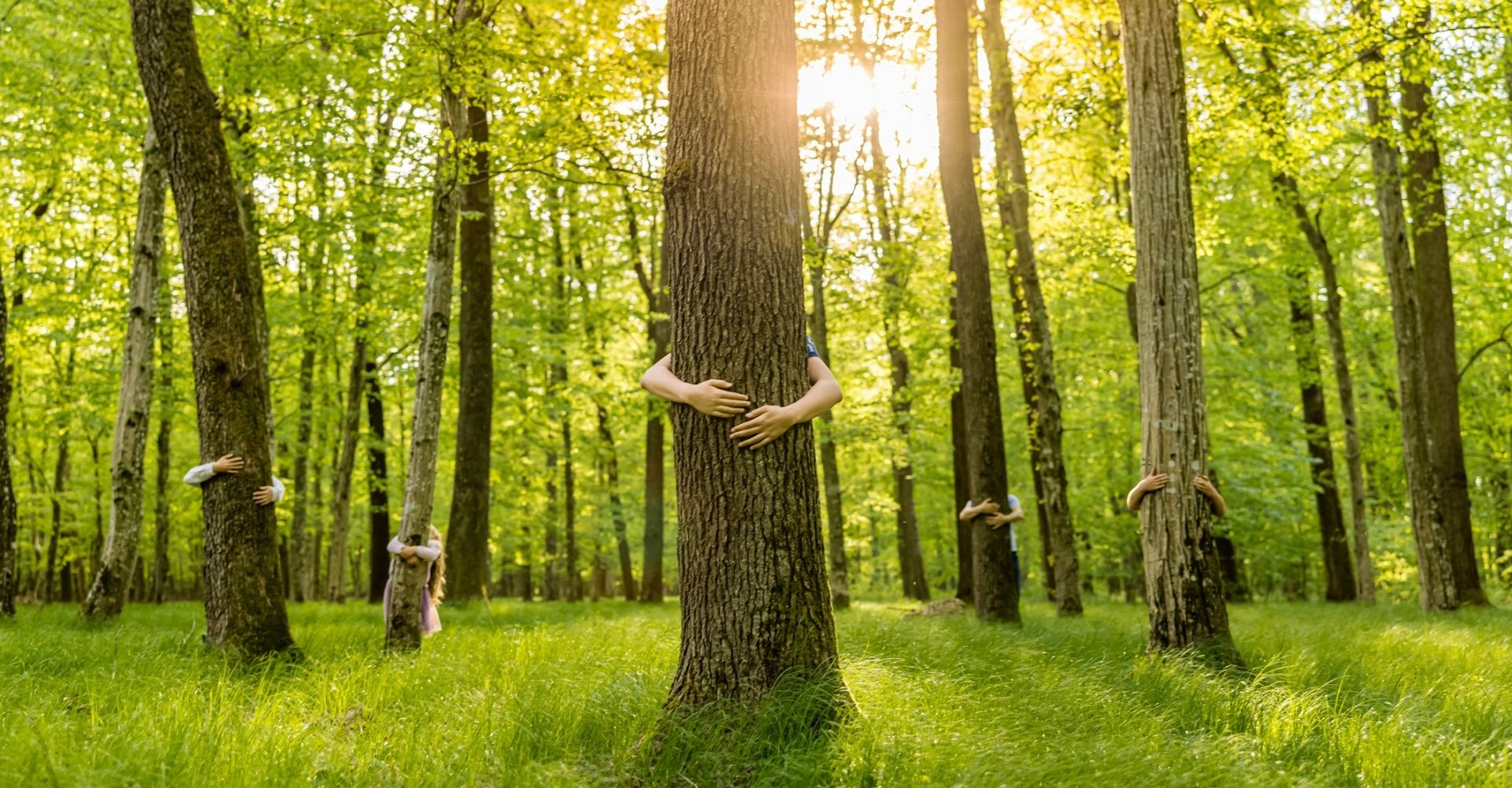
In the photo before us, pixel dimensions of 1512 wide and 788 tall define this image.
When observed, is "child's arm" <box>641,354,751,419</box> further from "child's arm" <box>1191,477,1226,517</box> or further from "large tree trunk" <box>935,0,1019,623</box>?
"large tree trunk" <box>935,0,1019,623</box>

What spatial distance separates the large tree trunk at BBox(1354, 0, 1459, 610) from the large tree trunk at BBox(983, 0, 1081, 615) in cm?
450

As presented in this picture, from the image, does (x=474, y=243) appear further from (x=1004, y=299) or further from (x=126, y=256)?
(x=1004, y=299)

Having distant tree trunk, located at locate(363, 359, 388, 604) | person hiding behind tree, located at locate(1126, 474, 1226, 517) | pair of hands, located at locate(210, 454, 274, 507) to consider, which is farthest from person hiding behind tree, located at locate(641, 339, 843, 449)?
distant tree trunk, located at locate(363, 359, 388, 604)

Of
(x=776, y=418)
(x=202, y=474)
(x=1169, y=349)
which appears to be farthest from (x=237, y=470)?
(x=1169, y=349)

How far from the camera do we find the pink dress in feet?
25.5

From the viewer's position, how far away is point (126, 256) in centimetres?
1900

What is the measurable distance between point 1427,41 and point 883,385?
14240mm

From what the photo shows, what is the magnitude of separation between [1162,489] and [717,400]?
4185 millimetres

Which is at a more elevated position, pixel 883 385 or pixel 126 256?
pixel 126 256

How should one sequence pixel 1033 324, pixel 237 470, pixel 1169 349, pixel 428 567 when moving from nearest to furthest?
pixel 237 470 → pixel 1169 349 → pixel 428 567 → pixel 1033 324

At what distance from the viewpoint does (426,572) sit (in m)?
7.89

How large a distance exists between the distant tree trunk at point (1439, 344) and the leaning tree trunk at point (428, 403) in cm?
1261

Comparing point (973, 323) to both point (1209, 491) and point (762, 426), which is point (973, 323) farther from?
point (762, 426)

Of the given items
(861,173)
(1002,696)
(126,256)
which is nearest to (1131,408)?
(861,173)
